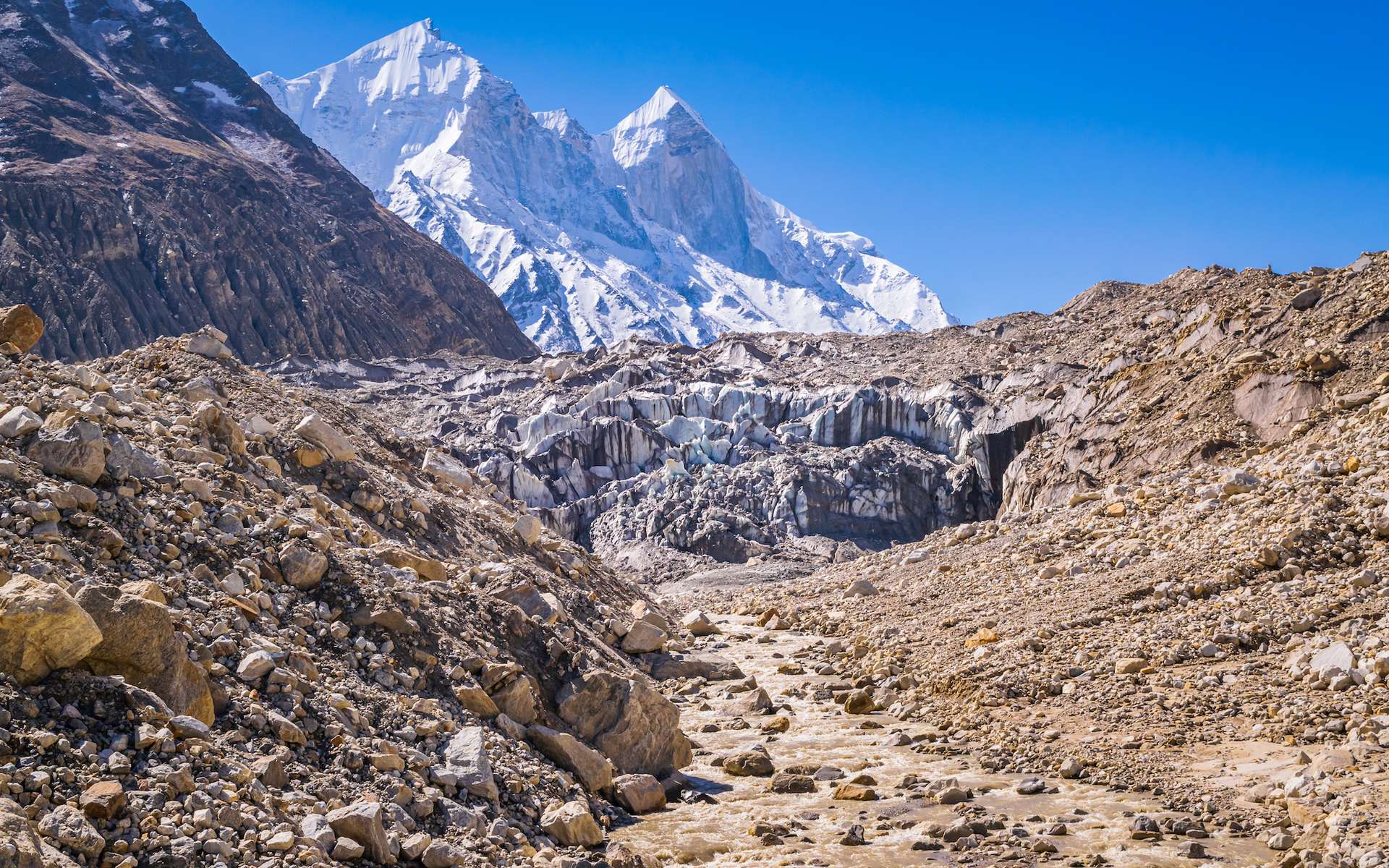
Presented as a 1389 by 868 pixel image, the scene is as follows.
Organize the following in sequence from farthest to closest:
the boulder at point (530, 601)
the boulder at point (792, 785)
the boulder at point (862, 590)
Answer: the boulder at point (862, 590)
the boulder at point (530, 601)
the boulder at point (792, 785)

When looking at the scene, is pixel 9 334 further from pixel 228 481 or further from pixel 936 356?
pixel 936 356

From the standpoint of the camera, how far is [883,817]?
1012 centimetres

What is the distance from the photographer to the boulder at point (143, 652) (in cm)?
754

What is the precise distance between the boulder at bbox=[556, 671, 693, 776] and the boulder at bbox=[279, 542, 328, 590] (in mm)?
2848

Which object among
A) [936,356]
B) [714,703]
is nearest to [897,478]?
[936,356]

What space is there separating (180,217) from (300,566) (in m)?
96.6

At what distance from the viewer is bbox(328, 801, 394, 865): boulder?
23.7ft

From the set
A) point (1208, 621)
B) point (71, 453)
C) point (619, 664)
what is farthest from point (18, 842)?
point (1208, 621)

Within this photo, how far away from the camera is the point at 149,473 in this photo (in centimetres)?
1036

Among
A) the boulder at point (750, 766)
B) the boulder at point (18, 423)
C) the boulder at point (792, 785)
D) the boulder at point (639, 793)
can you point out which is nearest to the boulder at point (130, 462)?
the boulder at point (18, 423)

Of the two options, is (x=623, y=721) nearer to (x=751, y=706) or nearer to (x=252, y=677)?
(x=252, y=677)

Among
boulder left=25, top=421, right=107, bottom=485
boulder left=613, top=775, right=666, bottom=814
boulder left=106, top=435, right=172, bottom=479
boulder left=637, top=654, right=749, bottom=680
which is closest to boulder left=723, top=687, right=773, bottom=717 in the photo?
boulder left=637, top=654, right=749, bottom=680

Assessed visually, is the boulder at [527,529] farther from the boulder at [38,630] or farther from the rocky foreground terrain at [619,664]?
the boulder at [38,630]

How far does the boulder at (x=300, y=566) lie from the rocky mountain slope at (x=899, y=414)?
2155 cm
